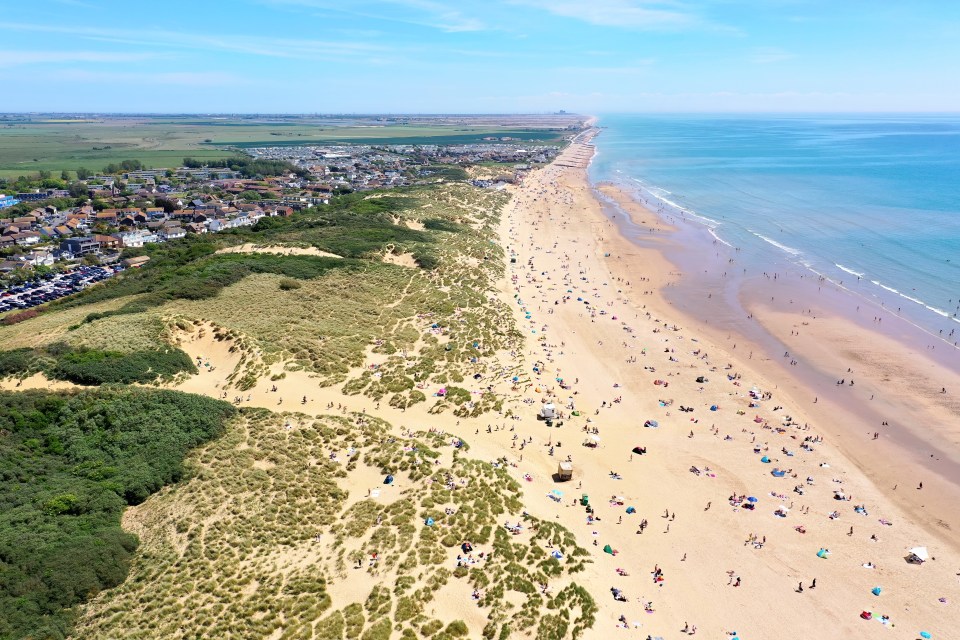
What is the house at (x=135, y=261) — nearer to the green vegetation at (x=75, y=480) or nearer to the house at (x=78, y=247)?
the house at (x=78, y=247)

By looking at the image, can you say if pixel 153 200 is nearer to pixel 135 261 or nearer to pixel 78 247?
pixel 78 247

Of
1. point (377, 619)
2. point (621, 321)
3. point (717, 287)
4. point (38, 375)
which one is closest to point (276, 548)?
point (377, 619)

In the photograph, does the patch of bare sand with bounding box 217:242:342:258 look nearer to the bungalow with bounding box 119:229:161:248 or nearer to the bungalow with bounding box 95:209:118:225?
the bungalow with bounding box 119:229:161:248

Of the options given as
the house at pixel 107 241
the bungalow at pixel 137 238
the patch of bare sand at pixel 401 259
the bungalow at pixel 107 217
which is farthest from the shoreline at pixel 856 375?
the bungalow at pixel 107 217

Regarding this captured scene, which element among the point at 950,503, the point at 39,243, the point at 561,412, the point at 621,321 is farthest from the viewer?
the point at 39,243

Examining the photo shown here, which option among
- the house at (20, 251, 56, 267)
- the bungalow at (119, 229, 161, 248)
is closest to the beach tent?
the house at (20, 251, 56, 267)

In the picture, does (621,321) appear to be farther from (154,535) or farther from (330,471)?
(154,535)

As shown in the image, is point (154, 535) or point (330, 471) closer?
point (154, 535)
